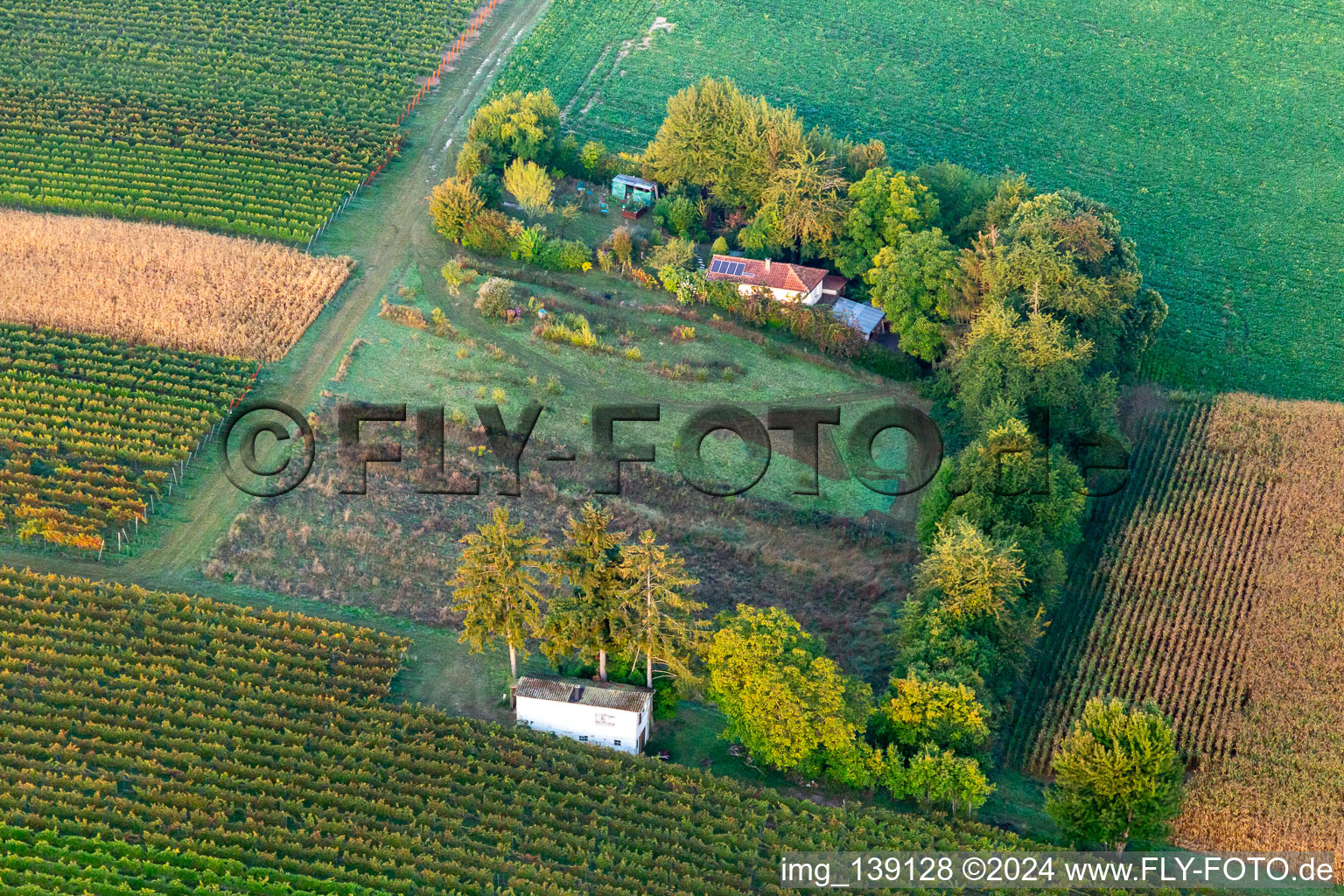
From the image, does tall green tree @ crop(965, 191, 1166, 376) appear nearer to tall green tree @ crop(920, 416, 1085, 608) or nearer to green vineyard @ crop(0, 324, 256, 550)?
tall green tree @ crop(920, 416, 1085, 608)

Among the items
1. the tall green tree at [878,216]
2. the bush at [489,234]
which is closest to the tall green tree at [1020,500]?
the tall green tree at [878,216]

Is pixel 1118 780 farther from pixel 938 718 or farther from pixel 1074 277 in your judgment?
pixel 1074 277

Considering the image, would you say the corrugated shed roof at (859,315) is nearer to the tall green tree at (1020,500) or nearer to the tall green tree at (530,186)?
the tall green tree at (1020,500)

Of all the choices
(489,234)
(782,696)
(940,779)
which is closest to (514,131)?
(489,234)

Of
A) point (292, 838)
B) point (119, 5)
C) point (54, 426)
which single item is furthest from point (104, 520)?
point (119, 5)

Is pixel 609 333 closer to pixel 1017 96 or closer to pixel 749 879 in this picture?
pixel 749 879

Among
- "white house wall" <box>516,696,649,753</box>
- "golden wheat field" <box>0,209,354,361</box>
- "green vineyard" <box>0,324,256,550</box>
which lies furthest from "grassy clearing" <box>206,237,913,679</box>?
"white house wall" <box>516,696,649,753</box>
